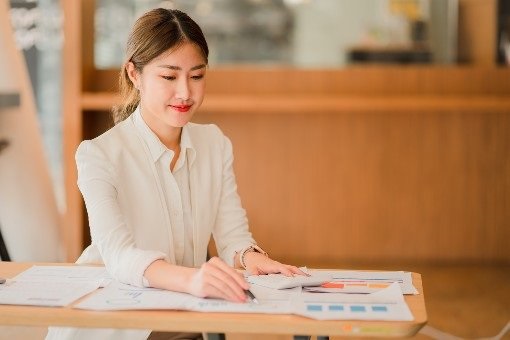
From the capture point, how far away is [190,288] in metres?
1.66

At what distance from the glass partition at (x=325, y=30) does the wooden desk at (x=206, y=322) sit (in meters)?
5.08

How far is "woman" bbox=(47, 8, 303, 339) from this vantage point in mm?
1943

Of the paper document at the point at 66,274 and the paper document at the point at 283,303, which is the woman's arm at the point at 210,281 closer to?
the paper document at the point at 283,303

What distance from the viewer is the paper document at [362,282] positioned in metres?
1.72

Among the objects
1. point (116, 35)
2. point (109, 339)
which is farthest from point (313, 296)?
point (116, 35)

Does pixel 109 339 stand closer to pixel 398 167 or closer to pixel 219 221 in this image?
pixel 219 221

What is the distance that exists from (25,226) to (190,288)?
315 centimetres

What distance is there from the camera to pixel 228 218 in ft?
7.30

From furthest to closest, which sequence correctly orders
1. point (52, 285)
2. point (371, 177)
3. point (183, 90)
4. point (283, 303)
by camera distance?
point (371, 177) → point (183, 90) → point (52, 285) → point (283, 303)

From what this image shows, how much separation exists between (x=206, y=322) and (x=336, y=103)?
137 inches

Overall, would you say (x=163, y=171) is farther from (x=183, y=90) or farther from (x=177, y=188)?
(x=183, y=90)

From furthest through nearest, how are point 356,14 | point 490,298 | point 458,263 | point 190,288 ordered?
point 356,14 → point 458,263 → point 490,298 → point 190,288

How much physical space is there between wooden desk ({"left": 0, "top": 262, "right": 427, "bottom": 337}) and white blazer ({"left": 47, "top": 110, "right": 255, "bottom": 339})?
0.77ft

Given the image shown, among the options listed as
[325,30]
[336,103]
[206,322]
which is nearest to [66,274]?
[206,322]
